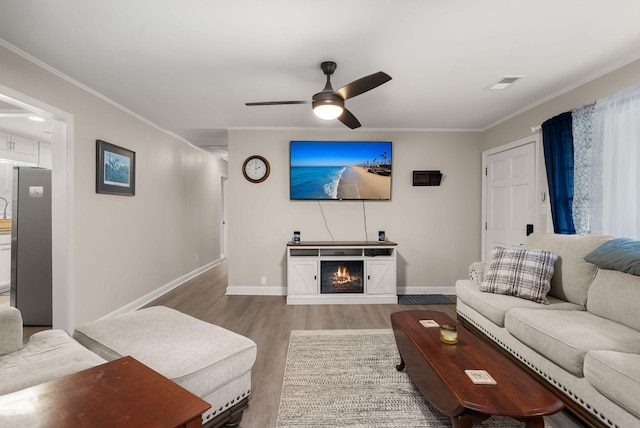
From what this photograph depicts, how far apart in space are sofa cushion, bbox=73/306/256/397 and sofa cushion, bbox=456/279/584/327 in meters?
1.90

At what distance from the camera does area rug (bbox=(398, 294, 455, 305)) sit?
405 centimetres

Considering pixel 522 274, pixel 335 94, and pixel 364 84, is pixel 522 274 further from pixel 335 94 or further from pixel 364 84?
pixel 335 94

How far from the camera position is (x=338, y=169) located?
4.35 meters

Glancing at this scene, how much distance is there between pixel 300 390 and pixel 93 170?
2973mm

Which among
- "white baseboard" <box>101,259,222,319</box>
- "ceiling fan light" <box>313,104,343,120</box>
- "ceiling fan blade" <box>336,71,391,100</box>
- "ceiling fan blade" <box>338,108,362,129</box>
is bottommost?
"white baseboard" <box>101,259,222,319</box>

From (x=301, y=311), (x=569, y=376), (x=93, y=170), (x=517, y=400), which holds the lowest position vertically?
(x=301, y=311)

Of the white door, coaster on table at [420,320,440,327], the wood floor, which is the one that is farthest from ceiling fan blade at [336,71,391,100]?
the white door

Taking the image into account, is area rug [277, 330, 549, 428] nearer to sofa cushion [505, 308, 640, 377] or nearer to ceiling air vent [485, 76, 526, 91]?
sofa cushion [505, 308, 640, 377]

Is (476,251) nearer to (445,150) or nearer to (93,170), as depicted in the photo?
(445,150)

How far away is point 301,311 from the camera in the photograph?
3.71m

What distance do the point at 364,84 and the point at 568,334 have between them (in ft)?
6.87

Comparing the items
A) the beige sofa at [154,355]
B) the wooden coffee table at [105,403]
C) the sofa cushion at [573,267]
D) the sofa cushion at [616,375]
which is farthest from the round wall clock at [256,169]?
the sofa cushion at [616,375]

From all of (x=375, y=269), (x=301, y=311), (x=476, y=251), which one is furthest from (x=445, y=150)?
(x=301, y=311)

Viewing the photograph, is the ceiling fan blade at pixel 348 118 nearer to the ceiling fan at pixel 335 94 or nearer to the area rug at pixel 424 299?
the ceiling fan at pixel 335 94
